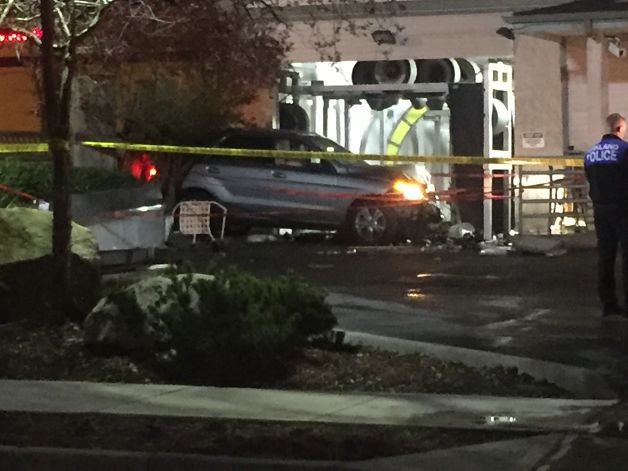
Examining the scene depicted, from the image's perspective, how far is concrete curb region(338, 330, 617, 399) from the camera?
29.5 feet

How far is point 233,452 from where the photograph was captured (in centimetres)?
705

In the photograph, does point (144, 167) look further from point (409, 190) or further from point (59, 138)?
point (59, 138)

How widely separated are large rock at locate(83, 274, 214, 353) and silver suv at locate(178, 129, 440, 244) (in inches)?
378

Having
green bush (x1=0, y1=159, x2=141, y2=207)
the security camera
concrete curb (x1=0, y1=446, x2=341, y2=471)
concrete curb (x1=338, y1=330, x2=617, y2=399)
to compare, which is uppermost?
the security camera

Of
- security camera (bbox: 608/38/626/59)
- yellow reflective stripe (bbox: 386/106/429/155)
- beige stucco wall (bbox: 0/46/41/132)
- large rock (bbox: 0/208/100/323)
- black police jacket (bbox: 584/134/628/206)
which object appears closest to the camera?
large rock (bbox: 0/208/100/323)

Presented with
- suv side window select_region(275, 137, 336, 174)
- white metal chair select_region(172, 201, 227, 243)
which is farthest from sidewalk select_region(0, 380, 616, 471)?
suv side window select_region(275, 137, 336, 174)

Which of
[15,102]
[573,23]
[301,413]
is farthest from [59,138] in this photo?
[15,102]

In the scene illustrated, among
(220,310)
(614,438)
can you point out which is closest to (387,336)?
(220,310)

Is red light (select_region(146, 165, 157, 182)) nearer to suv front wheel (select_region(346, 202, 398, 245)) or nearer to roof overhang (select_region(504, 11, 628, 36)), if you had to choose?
suv front wheel (select_region(346, 202, 398, 245))

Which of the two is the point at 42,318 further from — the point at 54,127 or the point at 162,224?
the point at 162,224

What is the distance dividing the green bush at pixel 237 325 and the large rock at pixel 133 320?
64mm

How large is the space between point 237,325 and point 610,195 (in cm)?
390

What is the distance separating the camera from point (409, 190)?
19.5m

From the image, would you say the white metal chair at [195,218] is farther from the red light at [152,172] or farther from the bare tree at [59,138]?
the bare tree at [59,138]
